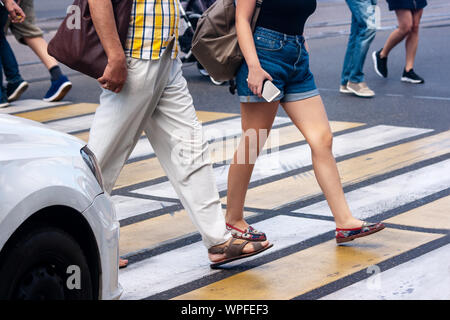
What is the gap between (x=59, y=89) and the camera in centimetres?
1042

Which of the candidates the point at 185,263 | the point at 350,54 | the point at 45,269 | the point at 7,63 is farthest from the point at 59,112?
the point at 45,269

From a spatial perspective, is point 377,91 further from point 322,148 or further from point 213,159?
point 322,148

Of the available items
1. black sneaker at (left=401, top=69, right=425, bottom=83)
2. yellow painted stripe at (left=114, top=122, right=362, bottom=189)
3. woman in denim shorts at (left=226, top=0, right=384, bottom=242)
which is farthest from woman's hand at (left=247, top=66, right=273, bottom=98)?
black sneaker at (left=401, top=69, right=425, bottom=83)

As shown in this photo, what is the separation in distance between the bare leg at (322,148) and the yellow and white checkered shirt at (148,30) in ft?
2.81

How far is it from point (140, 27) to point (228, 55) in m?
0.54

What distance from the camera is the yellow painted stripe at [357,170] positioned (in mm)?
6130

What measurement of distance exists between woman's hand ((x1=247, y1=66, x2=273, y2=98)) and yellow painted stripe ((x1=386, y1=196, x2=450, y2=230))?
1.29m

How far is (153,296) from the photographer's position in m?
4.35

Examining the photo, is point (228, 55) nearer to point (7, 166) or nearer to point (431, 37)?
point (7, 166)

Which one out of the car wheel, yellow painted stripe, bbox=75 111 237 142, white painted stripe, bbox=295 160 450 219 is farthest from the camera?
yellow painted stripe, bbox=75 111 237 142

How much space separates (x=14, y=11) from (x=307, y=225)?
4.94 metres

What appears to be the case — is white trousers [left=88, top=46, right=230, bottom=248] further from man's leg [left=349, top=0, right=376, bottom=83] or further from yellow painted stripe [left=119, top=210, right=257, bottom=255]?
man's leg [left=349, top=0, right=376, bottom=83]

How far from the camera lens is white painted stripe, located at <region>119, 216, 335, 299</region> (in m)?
4.51

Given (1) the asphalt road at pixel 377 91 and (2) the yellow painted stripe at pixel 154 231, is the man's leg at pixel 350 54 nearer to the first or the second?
(1) the asphalt road at pixel 377 91
